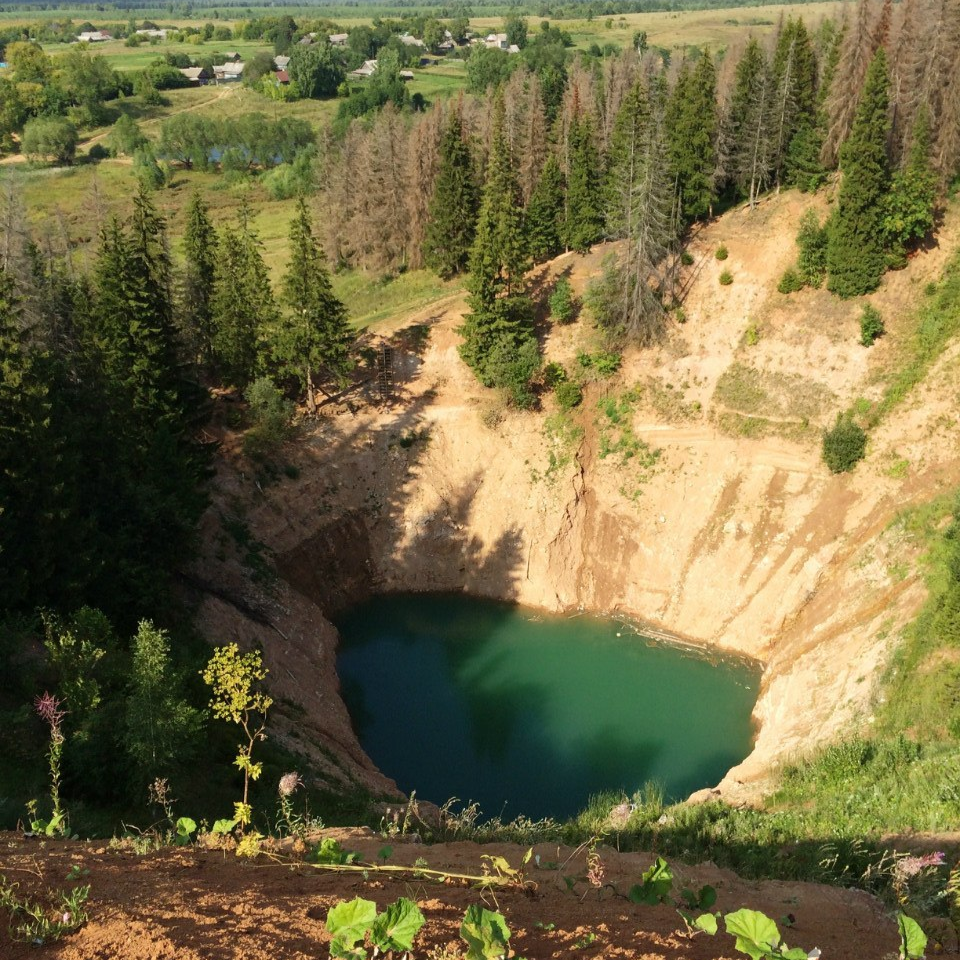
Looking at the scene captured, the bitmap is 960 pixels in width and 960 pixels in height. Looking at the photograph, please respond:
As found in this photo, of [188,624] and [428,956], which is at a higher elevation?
[428,956]

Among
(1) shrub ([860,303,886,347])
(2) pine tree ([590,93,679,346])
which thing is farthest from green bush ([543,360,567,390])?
(1) shrub ([860,303,886,347])

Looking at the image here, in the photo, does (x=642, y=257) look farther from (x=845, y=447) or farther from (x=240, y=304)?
(x=240, y=304)

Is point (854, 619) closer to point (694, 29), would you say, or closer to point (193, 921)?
point (193, 921)

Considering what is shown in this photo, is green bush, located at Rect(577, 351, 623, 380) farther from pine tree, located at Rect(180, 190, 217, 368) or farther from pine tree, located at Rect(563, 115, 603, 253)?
pine tree, located at Rect(180, 190, 217, 368)

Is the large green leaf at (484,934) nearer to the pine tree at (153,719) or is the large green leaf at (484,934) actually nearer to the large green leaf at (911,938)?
the large green leaf at (911,938)

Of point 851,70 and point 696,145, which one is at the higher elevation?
point 851,70

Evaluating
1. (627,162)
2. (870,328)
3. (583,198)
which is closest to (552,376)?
(627,162)

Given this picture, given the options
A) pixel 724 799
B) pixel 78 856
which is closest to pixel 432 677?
pixel 724 799
